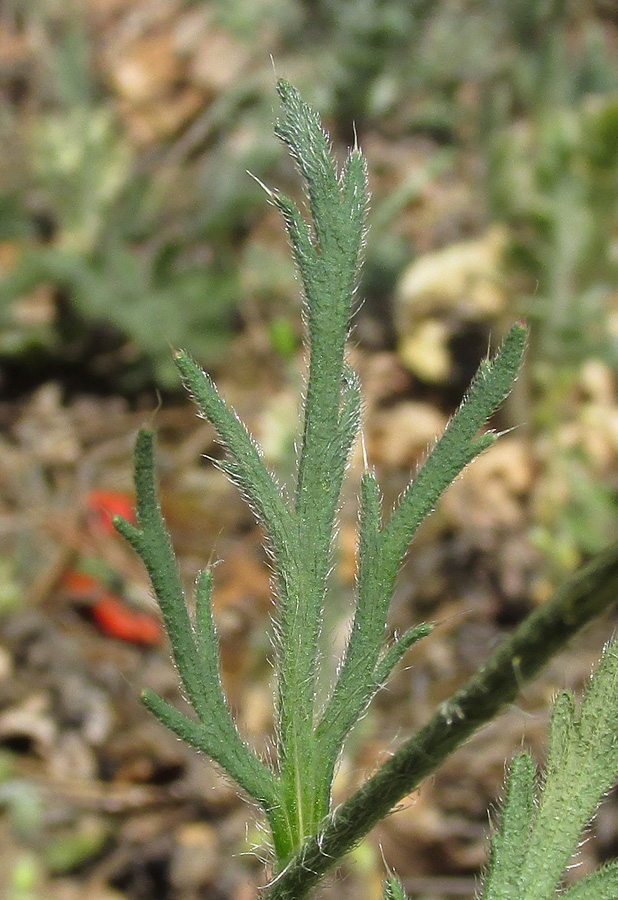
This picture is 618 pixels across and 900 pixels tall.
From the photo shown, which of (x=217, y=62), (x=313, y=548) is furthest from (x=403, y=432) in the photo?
(x=313, y=548)

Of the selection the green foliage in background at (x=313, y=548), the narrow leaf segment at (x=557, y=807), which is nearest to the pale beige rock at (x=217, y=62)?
the green foliage in background at (x=313, y=548)

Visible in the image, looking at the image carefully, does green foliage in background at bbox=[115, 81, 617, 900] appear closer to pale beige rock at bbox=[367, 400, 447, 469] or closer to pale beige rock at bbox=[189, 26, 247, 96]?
pale beige rock at bbox=[367, 400, 447, 469]

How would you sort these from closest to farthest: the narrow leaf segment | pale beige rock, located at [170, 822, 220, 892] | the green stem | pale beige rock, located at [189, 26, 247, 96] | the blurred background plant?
1. the green stem
2. the narrow leaf segment
3. pale beige rock, located at [170, 822, 220, 892]
4. the blurred background plant
5. pale beige rock, located at [189, 26, 247, 96]

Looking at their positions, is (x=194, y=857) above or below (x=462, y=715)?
above

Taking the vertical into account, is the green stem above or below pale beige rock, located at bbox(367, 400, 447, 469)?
below

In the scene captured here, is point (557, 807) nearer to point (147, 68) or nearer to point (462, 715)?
point (462, 715)

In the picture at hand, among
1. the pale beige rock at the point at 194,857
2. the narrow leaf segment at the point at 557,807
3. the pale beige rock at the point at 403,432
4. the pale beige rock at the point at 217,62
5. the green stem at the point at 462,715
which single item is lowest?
the narrow leaf segment at the point at 557,807

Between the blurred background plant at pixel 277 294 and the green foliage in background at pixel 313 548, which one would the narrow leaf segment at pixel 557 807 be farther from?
the blurred background plant at pixel 277 294

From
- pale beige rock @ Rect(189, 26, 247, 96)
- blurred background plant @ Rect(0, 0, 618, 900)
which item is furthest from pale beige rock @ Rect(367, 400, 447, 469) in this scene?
pale beige rock @ Rect(189, 26, 247, 96)
